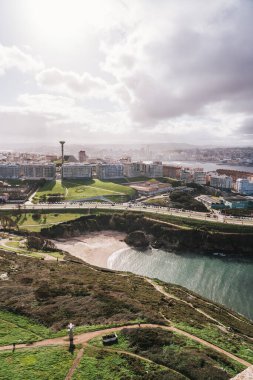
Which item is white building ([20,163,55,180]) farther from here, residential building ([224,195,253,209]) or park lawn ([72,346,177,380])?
park lawn ([72,346,177,380])

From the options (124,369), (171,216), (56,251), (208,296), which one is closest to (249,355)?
(124,369)

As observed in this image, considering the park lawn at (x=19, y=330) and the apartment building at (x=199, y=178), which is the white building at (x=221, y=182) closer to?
the apartment building at (x=199, y=178)

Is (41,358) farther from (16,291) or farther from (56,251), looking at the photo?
(56,251)

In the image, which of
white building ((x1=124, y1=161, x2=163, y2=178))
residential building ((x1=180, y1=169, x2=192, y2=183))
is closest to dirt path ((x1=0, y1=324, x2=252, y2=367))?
residential building ((x1=180, y1=169, x2=192, y2=183))

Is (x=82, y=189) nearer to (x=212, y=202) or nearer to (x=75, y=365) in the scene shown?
(x=212, y=202)

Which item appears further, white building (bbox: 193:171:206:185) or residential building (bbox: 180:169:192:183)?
residential building (bbox: 180:169:192:183)

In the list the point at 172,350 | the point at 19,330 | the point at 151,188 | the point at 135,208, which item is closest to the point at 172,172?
the point at 151,188
